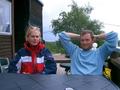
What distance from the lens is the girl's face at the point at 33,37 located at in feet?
12.3

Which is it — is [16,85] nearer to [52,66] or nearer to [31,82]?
[31,82]

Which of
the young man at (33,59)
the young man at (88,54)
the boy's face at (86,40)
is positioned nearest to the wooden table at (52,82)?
the young man at (33,59)

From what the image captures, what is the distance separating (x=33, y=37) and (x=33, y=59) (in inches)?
8.4

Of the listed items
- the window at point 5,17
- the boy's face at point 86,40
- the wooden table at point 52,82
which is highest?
the window at point 5,17

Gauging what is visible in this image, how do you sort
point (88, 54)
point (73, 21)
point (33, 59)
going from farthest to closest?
point (73, 21), point (88, 54), point (33, 59)

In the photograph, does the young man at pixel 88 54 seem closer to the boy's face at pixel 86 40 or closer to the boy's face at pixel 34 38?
the boy's face at pixel 86 40

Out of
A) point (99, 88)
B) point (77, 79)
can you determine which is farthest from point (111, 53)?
point (99, 88)

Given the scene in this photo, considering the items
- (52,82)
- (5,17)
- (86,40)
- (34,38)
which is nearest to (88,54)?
(86,40)

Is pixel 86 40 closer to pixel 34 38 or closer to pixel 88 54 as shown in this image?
pixel 88 54

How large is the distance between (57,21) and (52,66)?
2550 centimetres

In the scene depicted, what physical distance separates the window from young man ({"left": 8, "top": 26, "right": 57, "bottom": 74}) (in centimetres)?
578

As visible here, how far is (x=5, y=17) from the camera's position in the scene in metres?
9.92

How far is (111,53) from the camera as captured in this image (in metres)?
4.31

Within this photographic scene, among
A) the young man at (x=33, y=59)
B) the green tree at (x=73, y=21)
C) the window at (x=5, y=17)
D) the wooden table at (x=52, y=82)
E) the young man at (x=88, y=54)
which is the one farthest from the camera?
the green tree at (x=73, y=21)
